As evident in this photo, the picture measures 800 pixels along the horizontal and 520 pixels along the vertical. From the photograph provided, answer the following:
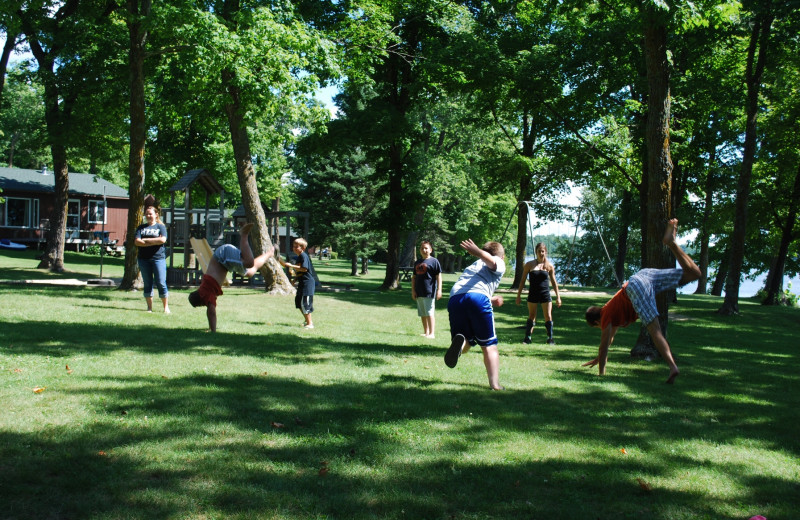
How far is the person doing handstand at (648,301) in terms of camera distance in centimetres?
810

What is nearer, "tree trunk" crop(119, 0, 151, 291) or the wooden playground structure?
"tree trunk" crop(119, 0, 151, 291)

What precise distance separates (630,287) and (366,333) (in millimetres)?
5211

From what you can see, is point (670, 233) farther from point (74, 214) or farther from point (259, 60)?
point (74, 214)

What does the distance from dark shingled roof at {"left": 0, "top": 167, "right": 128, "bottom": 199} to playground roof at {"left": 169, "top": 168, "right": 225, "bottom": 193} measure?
2025 cm

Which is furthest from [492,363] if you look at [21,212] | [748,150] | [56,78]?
[21,212]

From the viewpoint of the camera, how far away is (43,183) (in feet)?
139

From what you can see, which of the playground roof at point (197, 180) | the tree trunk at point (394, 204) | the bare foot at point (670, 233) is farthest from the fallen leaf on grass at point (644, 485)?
the tree trunk at point (394, 204)

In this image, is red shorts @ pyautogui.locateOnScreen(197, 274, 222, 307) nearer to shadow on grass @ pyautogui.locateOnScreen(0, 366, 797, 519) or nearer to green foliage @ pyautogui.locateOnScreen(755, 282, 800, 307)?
shadow on grass @ pyautogui.locateOnScreen(0, 366, 797, 519)

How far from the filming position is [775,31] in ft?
→ 66.1

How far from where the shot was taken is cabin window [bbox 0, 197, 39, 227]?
41.2 metres

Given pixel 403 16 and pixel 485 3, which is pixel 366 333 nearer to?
pixel 403 16

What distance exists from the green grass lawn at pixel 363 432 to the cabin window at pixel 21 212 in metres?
36.2

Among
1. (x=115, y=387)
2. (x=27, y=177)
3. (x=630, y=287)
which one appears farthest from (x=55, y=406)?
(x=27, y=177)

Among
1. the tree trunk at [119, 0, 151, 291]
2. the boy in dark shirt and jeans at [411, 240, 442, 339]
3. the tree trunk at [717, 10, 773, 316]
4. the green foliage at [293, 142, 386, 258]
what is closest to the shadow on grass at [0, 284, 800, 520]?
the boy in dark shirt and jeans at [411, 240, 442, 339]
